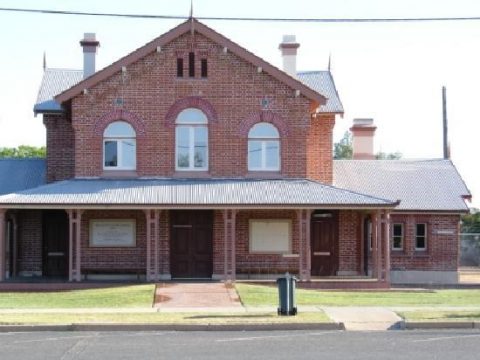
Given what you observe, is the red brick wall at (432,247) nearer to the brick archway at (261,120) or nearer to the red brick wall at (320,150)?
the red brick wall at (320,150)

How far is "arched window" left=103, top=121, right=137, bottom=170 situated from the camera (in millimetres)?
32406

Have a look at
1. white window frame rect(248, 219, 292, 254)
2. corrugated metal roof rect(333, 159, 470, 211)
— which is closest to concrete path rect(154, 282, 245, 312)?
white window frame rect(248, 219, 292, 254)

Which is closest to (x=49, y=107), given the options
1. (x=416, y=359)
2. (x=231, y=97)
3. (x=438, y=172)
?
(x=231, y=97)

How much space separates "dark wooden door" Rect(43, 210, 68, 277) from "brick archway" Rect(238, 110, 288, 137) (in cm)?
694

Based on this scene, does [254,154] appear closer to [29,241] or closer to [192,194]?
[192,194]

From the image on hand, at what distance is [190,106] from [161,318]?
12.7m

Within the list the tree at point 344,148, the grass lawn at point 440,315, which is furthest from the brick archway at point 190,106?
the tree at point 344,148

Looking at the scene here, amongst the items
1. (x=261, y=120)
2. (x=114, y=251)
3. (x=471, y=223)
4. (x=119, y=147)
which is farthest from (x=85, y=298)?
(x=471, y=223)

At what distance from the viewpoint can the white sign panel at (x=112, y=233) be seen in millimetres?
32312

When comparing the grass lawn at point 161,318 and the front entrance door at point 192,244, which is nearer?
the grass lawn at point 161,318

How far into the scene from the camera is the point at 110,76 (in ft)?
106

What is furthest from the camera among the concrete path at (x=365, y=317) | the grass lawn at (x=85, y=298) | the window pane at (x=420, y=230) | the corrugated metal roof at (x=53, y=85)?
the window pane at (x=420, y=230)

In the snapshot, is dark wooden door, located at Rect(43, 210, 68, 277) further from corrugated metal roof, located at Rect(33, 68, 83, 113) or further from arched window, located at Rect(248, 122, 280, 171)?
arched window, located at Rect(248, 122, 280, 171)

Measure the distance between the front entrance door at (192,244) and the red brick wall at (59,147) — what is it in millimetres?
4786
